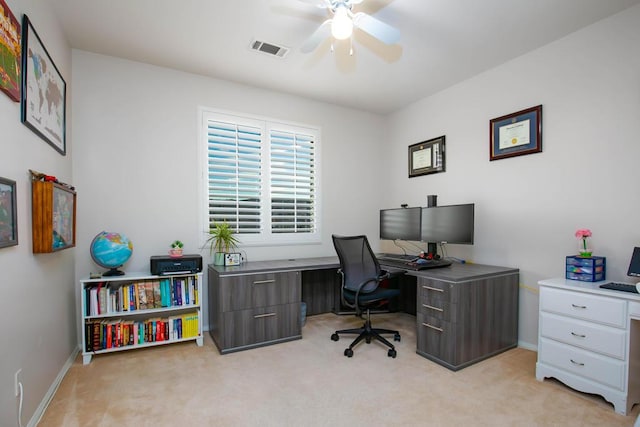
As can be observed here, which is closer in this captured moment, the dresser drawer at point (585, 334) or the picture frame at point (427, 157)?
the dresser drawer at point (585, 334)

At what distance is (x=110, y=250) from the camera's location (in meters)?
2.76

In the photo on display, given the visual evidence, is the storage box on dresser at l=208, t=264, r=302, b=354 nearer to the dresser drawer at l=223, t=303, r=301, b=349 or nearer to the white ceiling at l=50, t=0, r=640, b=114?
the dresser drawer at l=223, t=303, r=301, b=349

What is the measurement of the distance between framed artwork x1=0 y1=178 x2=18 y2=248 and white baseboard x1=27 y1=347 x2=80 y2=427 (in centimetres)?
108

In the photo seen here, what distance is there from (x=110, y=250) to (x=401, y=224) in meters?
3.00

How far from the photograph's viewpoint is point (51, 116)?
7.50 feet

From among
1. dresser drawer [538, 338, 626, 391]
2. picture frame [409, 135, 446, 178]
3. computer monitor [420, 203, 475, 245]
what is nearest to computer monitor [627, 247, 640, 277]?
dresser drawer [538, 338, 626, 391]

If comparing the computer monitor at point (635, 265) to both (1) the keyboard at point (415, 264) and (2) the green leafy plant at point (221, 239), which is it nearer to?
(1) the keyboard at point (415, 264)

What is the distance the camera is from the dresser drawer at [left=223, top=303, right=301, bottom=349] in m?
2.93

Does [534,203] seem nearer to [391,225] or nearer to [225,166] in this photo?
[391,225]

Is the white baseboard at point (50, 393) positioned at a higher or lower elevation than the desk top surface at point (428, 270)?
lower

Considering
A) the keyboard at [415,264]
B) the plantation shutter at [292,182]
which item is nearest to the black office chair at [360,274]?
the keyboard at [415,264]

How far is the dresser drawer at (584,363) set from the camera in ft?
6.64

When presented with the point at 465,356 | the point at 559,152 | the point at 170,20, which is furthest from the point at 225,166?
the point at 559,152

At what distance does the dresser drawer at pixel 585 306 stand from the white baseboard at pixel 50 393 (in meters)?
3.47
